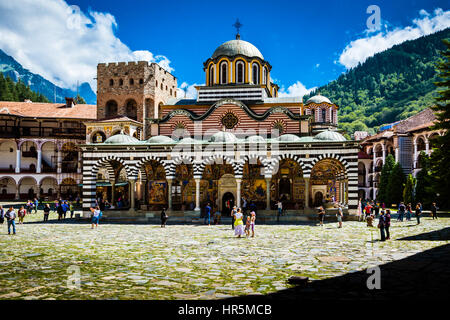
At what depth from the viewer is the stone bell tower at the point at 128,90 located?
140 feet

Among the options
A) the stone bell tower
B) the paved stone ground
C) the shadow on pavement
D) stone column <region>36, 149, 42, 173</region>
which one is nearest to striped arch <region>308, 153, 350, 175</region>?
the paved stone ground

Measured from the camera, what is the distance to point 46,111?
46.6m

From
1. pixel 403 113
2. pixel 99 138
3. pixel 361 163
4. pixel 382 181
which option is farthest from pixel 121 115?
pixel 403 113

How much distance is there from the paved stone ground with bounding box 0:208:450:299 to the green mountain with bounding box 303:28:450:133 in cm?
8340

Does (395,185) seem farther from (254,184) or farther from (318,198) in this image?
(254,184)

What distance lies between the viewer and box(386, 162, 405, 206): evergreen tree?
126 ft

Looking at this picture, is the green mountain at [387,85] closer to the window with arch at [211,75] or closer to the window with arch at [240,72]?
the window with arch at [240,72]

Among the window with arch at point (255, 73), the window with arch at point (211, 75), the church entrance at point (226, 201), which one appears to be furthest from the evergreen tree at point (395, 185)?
the window with arch at point (211, 75)

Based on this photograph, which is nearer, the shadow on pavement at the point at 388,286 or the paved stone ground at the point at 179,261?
the shadow on pavement at the point at 388,286

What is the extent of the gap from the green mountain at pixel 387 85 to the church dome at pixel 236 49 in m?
64.5

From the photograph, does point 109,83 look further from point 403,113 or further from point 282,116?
point 403,113

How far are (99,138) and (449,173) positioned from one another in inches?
1358

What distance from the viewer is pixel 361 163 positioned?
53.8m

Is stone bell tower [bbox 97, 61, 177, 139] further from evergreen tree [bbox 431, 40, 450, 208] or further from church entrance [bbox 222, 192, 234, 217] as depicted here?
evergreen tree [bbox 431, 40, 450, 208]
